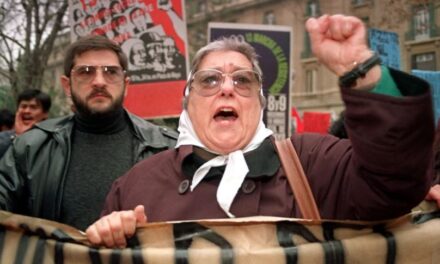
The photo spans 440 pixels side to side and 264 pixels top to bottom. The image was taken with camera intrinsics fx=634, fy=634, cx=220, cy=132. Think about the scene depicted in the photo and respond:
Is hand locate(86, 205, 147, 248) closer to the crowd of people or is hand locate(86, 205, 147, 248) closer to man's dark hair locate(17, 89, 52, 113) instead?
the crowd of people

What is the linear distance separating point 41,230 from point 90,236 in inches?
8.9

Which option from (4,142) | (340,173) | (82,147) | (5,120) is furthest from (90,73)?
(5,120)

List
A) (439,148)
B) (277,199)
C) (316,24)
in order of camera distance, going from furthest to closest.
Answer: (439,148) → (277,199) → (316,24)

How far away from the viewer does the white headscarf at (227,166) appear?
2145 millimetres

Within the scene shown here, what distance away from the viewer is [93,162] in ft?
10.6

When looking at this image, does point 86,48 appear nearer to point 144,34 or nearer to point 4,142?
point 4,142

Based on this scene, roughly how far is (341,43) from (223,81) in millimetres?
681

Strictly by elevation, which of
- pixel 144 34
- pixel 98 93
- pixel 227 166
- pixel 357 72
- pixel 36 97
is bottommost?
pixel 227 166

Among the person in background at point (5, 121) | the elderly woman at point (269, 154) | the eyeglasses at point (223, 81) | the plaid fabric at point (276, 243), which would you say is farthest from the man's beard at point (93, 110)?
the person in background at point (5, 121)

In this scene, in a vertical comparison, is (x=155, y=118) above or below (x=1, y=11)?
below

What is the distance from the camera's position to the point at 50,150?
10.4 feet

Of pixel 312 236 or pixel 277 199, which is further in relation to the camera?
pixel 277 199

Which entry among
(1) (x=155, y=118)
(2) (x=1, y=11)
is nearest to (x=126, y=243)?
(1) (x=155, y=118)

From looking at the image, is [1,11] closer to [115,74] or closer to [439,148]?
[115,74]
